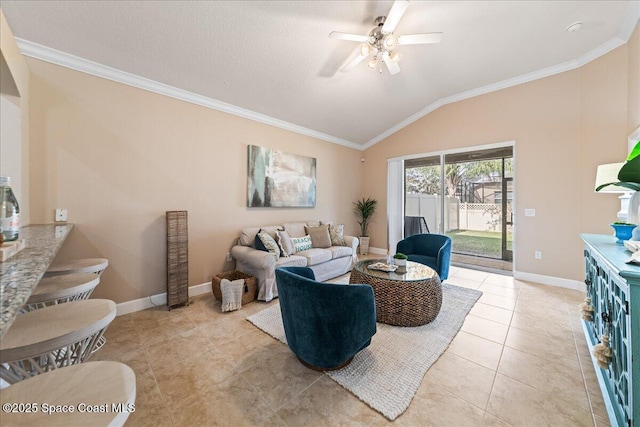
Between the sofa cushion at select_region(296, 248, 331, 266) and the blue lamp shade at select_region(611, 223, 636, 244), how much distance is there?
298cm

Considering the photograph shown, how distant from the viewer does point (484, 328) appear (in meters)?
2.43

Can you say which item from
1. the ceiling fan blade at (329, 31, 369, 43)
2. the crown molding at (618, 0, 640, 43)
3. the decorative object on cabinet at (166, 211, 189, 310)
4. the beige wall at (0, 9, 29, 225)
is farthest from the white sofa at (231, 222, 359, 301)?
the crown molding at (618, 0, 640, 43)

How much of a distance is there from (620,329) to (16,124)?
4.62 m

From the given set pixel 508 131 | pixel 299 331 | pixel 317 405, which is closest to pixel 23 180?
pixel 299 331

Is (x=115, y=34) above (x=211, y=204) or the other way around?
above

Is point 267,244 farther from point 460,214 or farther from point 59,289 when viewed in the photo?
point 460,214

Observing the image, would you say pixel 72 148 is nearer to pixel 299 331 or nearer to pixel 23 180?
pixel 23 180

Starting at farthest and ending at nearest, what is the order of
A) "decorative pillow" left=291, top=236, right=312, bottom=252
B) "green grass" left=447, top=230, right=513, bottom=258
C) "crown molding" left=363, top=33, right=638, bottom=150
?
"green grass" left=447, top=230, right=513, bottom=258 < "decorative pillow" left=291, top=236, right=312, bottom=252 < "crown molding" left=363, top=33, right=638, bottom=150

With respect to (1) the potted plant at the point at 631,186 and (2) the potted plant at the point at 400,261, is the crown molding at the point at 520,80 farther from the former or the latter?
(2) the potted plant at the point at 400,261

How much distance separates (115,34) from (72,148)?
1.22 meters

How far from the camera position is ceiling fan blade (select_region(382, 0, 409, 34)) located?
6.17 feet

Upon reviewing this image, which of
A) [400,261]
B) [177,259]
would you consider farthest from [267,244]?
[400,261]

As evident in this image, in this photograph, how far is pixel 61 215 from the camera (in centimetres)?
237

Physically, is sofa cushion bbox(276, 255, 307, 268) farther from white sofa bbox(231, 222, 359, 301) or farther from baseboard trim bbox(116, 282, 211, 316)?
baseboard trim bbox(116, 282, 211, 316)
